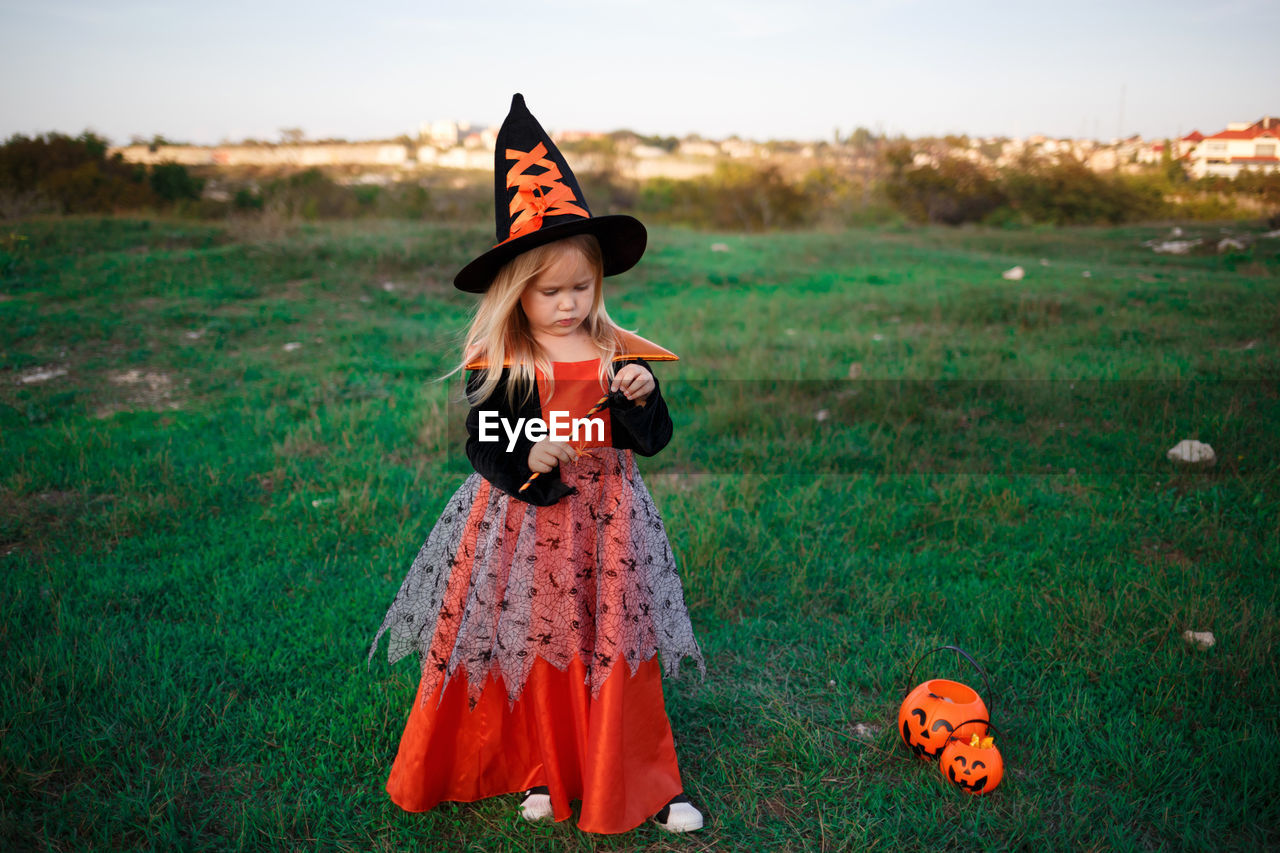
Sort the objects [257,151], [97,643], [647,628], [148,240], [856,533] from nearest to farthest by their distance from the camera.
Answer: [647,628], [97,643], [856,533], [148,240], [257,151]

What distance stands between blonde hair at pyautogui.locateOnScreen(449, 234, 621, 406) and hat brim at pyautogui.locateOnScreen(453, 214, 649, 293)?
3cm

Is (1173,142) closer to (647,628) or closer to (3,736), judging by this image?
(647,628)

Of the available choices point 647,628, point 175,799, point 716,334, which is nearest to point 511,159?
point 647,628

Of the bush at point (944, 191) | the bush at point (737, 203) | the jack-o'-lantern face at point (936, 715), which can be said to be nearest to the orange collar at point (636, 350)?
the jack-o'-lantern face at point (936, 715)

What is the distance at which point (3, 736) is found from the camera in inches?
100

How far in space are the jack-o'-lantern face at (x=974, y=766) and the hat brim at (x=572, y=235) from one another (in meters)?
1.86

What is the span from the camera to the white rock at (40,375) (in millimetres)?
6145

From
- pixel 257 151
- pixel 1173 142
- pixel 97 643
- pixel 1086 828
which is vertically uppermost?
pixel 257 151

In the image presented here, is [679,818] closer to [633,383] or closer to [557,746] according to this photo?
[557,746]

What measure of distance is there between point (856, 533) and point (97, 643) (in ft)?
11.6

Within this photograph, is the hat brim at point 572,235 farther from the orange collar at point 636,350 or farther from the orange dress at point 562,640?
the orange dress at point 562,640

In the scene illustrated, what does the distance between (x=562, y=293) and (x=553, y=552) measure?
71cm
